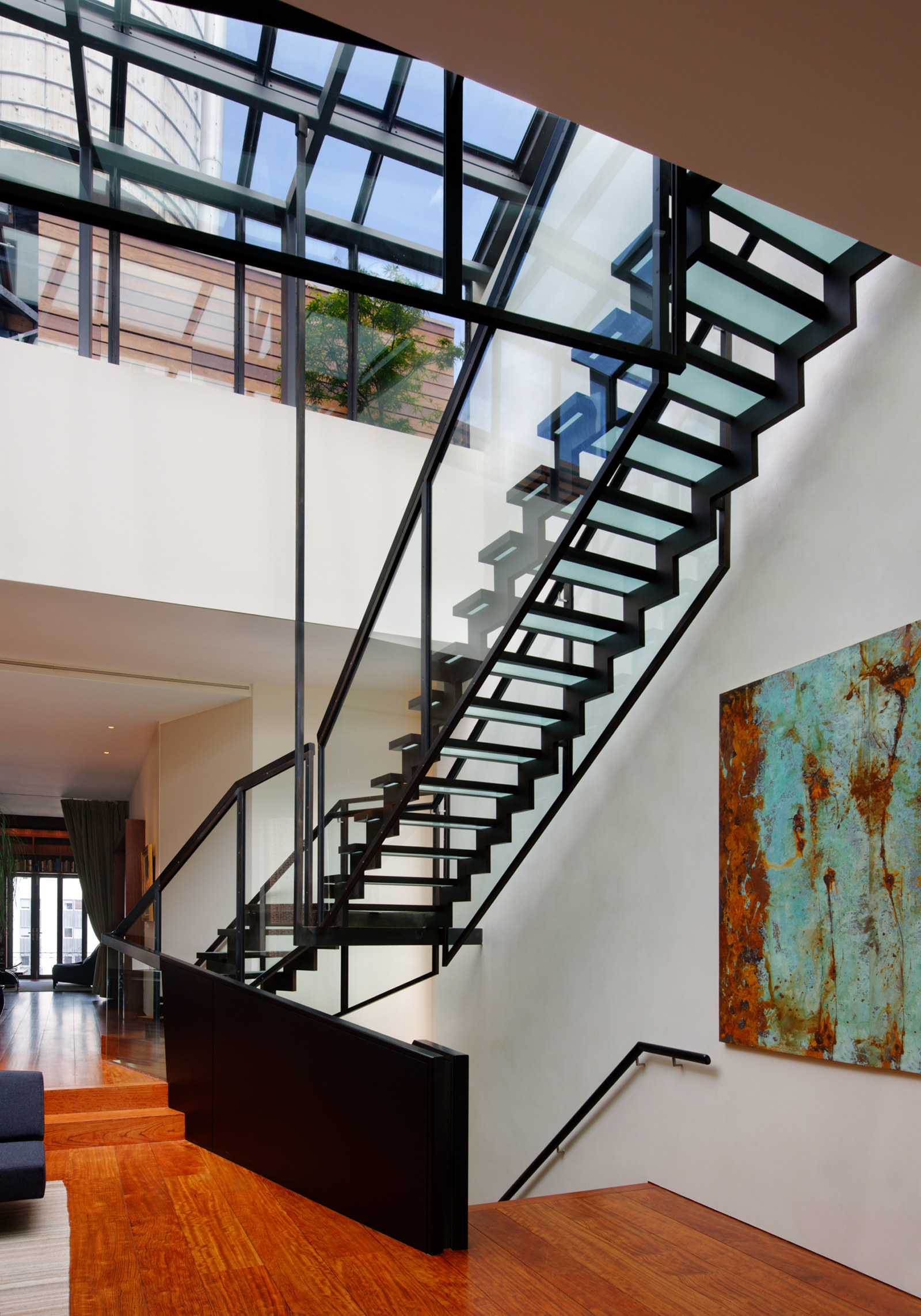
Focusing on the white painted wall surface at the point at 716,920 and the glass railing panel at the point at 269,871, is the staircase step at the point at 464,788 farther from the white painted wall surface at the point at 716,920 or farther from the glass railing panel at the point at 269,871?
the glass railing panel at the point at 269,871

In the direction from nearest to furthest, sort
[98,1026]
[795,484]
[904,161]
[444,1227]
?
[904,161] < [444,1227] < [795,484] < [98,1026]

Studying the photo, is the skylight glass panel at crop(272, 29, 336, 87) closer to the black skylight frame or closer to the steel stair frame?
the black skylight frame

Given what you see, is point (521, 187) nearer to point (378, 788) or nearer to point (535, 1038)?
point (378, 788)

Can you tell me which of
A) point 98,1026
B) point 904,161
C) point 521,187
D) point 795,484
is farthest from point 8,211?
point 98,1026

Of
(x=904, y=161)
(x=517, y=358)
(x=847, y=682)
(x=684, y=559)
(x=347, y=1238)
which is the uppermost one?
(x=517, y=358)

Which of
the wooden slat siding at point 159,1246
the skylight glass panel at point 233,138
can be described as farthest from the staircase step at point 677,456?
the wooden slat siding at point 159,1246

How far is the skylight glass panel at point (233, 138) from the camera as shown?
2.58m

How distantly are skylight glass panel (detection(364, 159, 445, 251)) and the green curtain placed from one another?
623 inches

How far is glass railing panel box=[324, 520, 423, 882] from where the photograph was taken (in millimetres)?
5098

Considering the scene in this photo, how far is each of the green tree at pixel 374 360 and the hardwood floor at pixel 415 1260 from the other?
15.0ft

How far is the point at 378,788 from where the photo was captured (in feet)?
17.5

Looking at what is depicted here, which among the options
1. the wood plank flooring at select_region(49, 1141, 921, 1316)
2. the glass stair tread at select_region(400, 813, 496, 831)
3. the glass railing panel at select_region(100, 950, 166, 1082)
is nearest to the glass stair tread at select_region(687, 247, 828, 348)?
the glass stair tread at select_region(400, 813, 496, 831)

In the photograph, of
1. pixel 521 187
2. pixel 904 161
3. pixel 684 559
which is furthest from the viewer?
pixel 684 559

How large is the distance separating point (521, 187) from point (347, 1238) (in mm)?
3831
